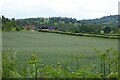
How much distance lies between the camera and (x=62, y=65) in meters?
5.04

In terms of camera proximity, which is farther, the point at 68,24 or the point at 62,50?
the point at 68,24

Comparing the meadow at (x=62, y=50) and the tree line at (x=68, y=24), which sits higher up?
the tree line at (x=68, y=24)

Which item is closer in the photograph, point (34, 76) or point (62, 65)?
point (34, 76)

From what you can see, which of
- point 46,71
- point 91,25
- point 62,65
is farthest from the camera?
point 91,25

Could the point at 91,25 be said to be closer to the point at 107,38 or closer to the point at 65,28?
the point at 107,38

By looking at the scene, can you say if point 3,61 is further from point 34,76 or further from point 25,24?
point 25,24

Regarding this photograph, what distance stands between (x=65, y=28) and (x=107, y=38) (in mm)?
7867

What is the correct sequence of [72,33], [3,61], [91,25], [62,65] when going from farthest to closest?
[72,33]
[91,25]
[62,65]
[3,61]

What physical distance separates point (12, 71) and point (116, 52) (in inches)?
57.4

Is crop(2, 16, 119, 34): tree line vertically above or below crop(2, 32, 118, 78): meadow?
above

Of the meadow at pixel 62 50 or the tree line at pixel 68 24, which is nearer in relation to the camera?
the meadow at pixel 62 50

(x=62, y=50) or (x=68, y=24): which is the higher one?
(x=68, y=24)

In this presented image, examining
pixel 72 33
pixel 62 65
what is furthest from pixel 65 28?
pixel 62 65

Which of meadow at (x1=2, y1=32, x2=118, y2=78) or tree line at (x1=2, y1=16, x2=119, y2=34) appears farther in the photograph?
tree line at (x1=2, y1=16, x2=119, y2=34)
